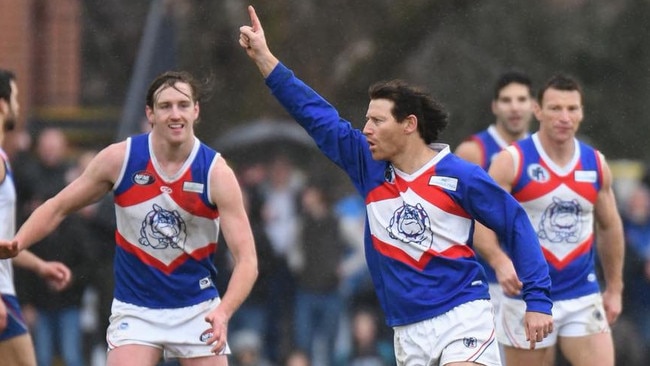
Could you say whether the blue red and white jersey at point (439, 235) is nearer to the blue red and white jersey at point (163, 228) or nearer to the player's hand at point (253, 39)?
the player's hand at point (253, 39)

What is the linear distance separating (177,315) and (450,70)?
9592 millimetres

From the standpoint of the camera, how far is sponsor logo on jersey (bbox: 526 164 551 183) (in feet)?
31.5

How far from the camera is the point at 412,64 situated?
689 inches

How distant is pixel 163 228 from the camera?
8.62 m

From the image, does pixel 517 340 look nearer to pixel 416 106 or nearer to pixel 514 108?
pixel 514 108

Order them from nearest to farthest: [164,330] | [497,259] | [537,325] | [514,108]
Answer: [537,325]
[164,330]
[497,259]
[514,108]

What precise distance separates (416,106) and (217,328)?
1.52 metres

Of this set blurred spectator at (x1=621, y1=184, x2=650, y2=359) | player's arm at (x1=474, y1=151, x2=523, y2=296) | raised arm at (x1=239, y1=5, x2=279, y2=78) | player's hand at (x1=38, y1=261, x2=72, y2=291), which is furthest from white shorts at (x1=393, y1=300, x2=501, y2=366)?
blurred spectator at (x1=621, y1=184, x2=650, y2=359)

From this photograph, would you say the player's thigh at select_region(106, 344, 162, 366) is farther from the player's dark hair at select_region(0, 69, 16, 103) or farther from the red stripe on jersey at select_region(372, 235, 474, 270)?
the player's dark hair at select_region(0, 69, 16, 103)

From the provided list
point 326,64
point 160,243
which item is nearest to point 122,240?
point 160,243

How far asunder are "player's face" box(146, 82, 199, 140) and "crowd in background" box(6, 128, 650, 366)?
13.9 feet

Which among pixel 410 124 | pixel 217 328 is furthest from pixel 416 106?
pixel 217 328

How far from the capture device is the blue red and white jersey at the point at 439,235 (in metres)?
7.97

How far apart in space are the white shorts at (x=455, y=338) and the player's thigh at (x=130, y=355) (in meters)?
1.41
